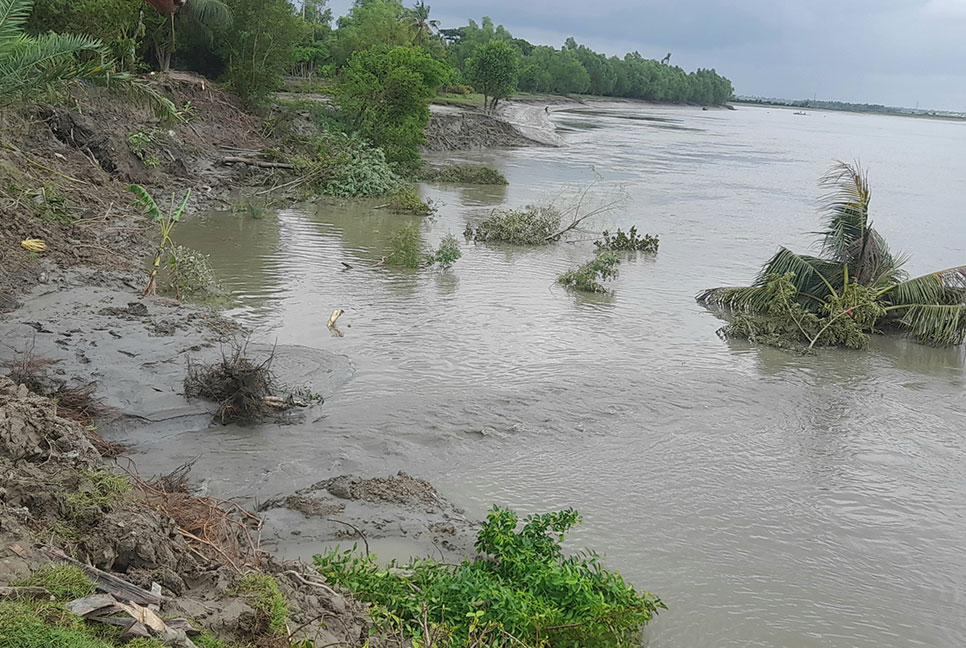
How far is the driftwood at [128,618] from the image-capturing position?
144 inches

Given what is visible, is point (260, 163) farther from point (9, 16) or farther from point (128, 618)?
point (128, 618)

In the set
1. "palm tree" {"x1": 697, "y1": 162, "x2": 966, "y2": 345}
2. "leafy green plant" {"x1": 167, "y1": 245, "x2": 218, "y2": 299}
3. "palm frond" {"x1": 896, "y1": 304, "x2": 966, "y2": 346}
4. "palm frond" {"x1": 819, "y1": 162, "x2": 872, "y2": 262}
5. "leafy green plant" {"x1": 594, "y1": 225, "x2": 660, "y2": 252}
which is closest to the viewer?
"leafy green plant" {"x1": 167, "y1": 245, "x2": 218, "y2": 299}

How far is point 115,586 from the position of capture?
4.11 meters

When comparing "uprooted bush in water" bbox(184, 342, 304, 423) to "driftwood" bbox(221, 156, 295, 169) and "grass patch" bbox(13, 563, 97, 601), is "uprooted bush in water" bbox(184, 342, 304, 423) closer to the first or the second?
"grass patch" bbox(13, 563, 97, 601)

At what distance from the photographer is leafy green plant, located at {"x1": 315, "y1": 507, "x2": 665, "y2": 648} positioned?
5156mm

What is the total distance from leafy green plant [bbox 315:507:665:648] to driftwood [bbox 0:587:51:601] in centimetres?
195

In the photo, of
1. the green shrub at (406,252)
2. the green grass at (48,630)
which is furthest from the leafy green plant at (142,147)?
the green grass at (48,630)

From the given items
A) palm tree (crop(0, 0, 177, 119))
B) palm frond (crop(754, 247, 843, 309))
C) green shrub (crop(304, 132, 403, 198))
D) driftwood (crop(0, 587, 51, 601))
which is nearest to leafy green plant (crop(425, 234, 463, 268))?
palm frond (crop(754, 247, 843, 309))

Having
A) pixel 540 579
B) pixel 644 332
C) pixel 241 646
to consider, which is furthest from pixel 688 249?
pixel 241 646

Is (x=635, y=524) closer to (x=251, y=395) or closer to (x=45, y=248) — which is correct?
(x=251, y=395)

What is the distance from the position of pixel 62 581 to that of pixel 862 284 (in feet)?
45.1

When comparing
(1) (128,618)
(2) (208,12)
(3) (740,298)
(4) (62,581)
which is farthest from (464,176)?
(1) (128,618)

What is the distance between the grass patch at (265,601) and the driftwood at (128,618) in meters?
0.57

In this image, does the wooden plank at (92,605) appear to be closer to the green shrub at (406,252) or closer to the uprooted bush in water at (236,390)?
the uprooted bush in water at (236,390)
